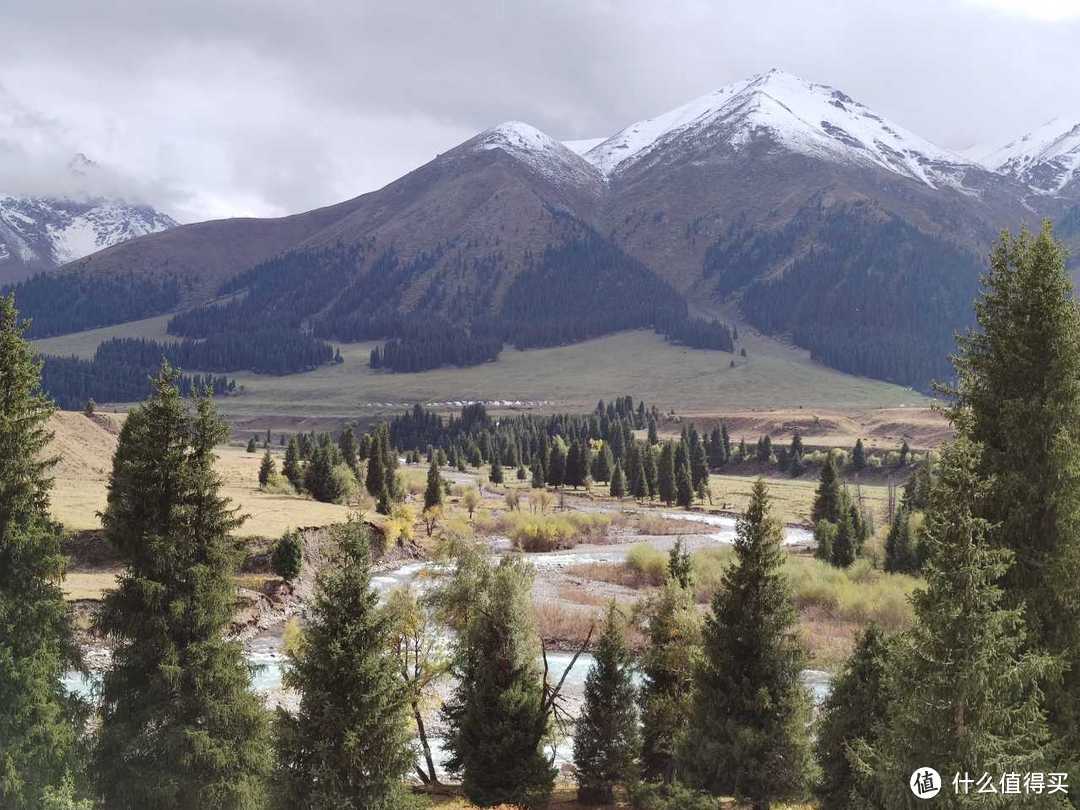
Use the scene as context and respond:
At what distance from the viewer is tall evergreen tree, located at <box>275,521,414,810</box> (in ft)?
71.0

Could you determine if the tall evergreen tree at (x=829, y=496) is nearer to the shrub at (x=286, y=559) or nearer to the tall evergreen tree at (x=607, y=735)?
the shrub at (x=286, y=559)

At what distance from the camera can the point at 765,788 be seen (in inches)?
1013

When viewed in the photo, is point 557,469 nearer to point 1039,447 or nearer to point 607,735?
point 607,735

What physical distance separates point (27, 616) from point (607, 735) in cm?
2061

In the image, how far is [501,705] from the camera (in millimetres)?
30156

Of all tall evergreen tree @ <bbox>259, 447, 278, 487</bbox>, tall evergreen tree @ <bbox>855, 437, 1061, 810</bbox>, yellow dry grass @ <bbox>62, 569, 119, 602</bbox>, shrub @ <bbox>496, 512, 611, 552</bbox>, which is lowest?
shrub @ <bbox>496, 512, 611, 552</bbox>

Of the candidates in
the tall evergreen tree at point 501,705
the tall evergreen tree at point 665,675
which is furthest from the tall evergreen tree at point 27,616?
the tall evergreen tree at point 665,675

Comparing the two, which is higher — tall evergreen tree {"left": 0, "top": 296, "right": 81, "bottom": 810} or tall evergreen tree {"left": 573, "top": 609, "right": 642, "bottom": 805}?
tall evergreen tree {"left": 0, "top": 296, "right": 81, "bottom": 810}

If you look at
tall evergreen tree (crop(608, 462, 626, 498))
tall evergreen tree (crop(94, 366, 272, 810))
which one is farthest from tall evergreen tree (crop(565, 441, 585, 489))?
tall evergreen tree (crop(94, 366, 272, 810))

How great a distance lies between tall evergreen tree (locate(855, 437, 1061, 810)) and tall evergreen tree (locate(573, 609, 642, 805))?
17165mm

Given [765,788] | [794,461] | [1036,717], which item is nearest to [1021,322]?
[1036,717]

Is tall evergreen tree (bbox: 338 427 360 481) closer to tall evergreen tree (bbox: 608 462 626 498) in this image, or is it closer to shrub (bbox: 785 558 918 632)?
tall evergreen tree (bbox: 608 462 626 498)

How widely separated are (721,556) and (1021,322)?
60.2 meters

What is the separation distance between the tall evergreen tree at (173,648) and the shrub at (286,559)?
36954 millimetres
